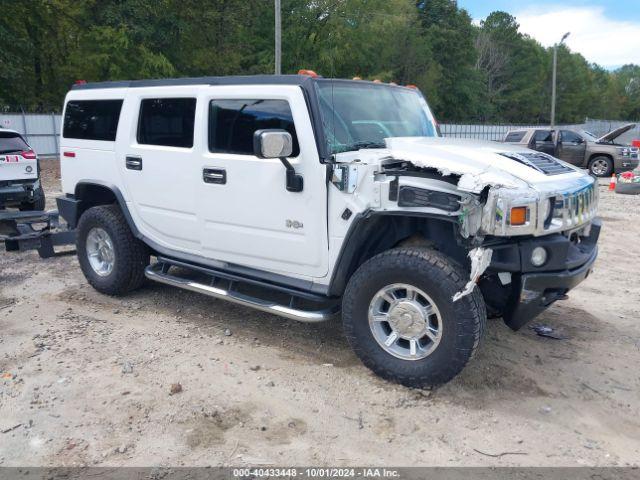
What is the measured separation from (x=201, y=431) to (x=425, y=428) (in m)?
1.34

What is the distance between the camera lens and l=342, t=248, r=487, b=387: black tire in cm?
354

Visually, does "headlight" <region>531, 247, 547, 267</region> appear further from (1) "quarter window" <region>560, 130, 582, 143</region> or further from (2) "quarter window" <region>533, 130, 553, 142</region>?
(1) "quarter window" <region>560, 130, 582, 143</region>

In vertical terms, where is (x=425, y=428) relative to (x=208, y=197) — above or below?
below

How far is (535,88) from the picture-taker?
77.2 m

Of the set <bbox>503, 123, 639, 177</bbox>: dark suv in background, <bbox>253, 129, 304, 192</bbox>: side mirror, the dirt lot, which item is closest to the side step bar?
the dirt lot

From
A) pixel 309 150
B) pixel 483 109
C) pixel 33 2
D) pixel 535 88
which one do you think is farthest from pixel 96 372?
pixel 535 88

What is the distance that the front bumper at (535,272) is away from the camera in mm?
3590

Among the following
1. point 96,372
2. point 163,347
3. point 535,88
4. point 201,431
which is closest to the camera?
point 201,431

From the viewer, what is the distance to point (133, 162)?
528cm

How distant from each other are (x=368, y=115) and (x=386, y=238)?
1.06 metres

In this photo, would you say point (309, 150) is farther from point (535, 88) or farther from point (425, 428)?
point (535, 88)

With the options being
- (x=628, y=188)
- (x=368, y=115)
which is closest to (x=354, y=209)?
(x=368, y=115)

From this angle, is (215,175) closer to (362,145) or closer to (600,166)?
(362,145)

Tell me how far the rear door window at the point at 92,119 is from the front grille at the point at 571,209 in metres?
3.93
